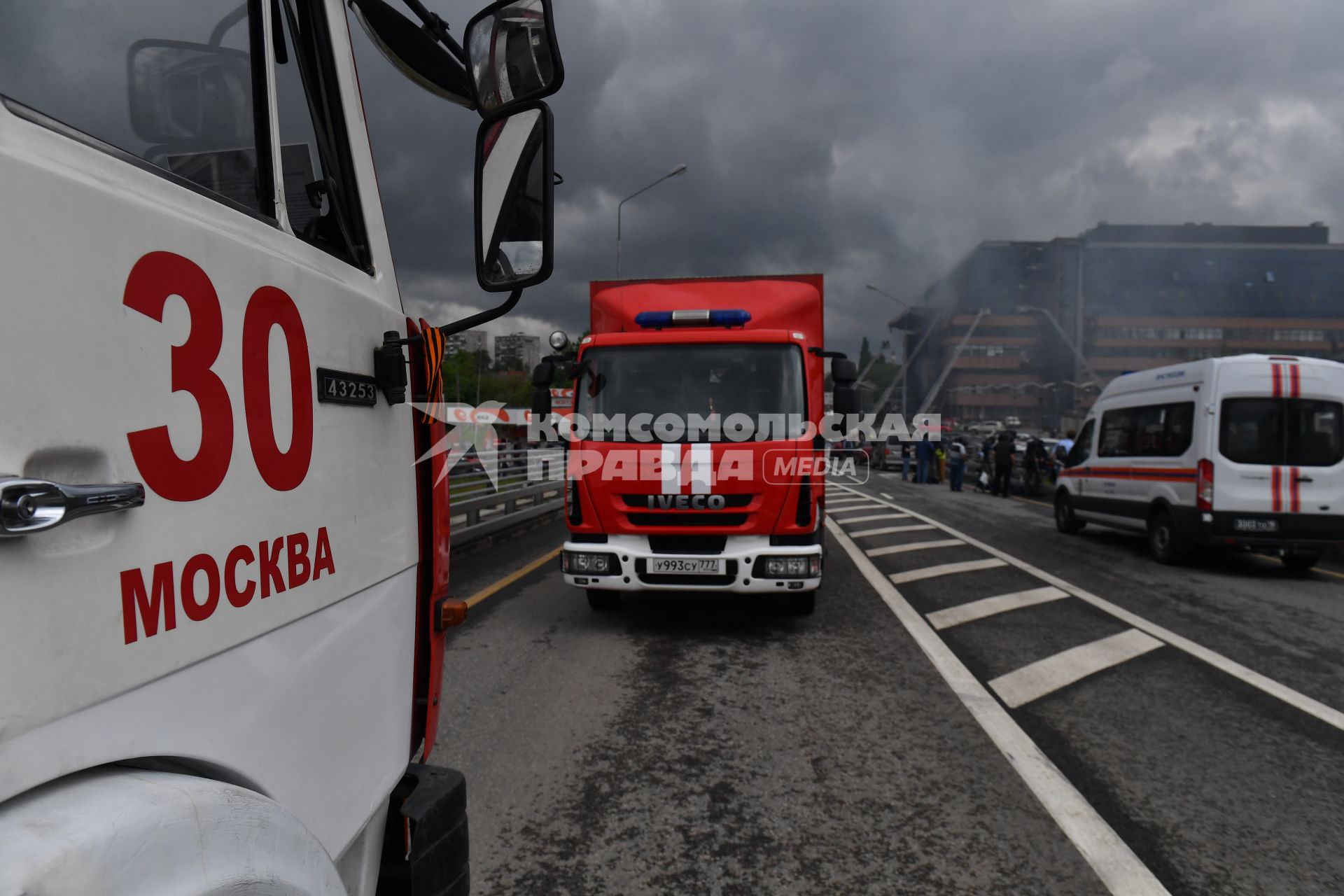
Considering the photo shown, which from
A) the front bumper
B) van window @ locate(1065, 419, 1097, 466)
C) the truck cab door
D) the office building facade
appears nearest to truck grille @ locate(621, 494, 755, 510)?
the front bumper

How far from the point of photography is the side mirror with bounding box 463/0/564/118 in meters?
1.69

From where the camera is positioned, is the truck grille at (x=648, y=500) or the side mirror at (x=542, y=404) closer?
the truck grille at (x=648, y=500)

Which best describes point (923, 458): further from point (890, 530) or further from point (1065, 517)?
point (890, 530)

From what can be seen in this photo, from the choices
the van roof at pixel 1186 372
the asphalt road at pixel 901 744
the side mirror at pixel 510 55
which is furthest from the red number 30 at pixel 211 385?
the van roof at pixel 1186 372

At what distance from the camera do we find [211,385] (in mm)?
1118

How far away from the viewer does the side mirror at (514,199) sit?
67.2 inches

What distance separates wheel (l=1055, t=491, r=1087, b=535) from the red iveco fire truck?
310 inches

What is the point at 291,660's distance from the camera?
4.34ft

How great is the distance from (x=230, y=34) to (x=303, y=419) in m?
0.67

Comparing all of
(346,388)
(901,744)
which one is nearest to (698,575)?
(901,744)

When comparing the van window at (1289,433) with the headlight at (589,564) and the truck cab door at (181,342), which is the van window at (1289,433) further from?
the truck cab door at (181,342)

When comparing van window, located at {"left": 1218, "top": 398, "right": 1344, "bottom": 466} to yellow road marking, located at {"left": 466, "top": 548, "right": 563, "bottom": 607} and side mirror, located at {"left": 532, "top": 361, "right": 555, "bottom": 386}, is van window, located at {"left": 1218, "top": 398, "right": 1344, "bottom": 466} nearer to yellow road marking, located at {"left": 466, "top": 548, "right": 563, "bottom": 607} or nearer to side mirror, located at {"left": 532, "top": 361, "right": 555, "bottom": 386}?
side mirror, located at {"left": 532, "top": 361, "right": 555, "bottom": 386}

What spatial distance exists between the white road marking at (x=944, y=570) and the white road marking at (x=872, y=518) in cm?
413

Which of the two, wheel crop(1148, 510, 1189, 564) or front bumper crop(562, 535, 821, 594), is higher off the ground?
front bumper crop(562, 535, 821, 594)
